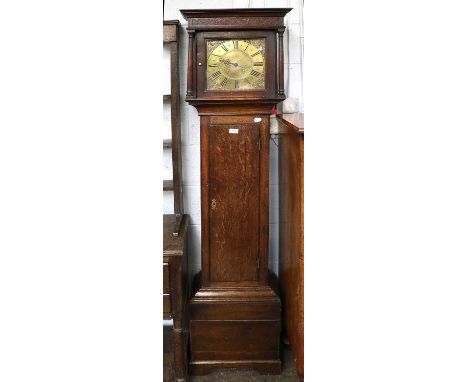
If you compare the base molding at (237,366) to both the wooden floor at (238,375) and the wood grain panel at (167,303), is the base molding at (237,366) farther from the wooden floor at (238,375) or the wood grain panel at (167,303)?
the wood grain panel at (167,303)

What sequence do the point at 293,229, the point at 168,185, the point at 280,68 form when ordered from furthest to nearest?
1. the point at 168,185
2. the point at 280,68
3. the point at 293,229

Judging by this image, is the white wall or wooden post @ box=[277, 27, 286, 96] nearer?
wooden post @ box=[277, 27, 286, 96]

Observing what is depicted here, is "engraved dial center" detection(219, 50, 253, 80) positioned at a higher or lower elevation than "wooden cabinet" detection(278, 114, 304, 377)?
higher

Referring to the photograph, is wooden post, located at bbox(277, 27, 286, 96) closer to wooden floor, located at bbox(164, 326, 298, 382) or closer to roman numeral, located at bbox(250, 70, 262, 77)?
roman numeral, located at bbox(250, 70, 262, 77)

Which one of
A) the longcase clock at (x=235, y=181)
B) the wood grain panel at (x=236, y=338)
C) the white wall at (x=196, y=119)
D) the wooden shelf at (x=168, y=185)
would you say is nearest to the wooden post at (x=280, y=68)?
the longcase clock at (x=235, y=181)

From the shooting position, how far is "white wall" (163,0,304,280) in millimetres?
1967

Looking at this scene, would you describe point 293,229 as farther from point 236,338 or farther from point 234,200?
point 236,338

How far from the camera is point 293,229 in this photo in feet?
5.24

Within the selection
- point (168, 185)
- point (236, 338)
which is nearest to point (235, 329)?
point (236, 338)

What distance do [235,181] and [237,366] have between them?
673 mm

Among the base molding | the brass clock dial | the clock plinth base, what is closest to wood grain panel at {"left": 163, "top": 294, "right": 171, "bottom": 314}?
the clock plinth base
